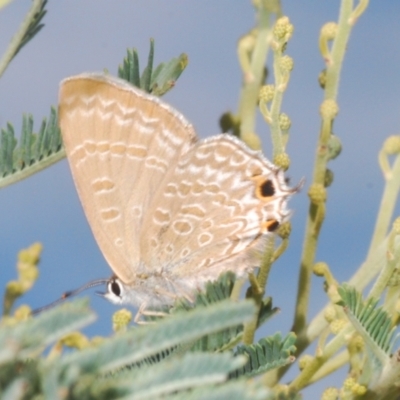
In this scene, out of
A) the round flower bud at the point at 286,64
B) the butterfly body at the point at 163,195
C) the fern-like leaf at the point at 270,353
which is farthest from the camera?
the butterfly body at the point at 163,195

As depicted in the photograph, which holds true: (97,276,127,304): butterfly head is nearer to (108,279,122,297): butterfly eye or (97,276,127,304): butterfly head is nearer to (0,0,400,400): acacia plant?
(108,279,122,297): butterfly eye

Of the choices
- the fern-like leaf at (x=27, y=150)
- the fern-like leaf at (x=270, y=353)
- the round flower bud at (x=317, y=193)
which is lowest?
the fern-like leaf at (x=270, y=353)

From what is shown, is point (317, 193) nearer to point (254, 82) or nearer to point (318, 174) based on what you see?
point (318, 174)

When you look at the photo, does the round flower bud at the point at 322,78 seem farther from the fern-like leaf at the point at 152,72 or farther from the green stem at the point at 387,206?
the fern-like leaf at the point at 152,72

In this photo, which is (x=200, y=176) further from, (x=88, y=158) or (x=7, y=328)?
(x=7, y=328)

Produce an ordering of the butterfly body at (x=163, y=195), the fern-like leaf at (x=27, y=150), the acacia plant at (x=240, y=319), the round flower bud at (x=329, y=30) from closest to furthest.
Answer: the acacia plant at (x=240, y=319)
the fern-like leaf at (x=27, y=150)
the butterfly body at (x=163, y=195)
the round flower bud at (x=329, y=30)

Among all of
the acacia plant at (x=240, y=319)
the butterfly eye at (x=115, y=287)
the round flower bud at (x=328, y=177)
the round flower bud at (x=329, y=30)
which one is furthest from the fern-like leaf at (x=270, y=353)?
the round flower bud at (x=329, y=30)

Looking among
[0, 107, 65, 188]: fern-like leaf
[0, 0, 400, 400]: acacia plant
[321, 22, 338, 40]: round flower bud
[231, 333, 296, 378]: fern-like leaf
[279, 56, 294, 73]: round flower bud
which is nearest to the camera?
[0, 0, 400, 400]: acacia plant

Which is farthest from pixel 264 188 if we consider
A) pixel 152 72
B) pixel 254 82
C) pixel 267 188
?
pixel 152 72

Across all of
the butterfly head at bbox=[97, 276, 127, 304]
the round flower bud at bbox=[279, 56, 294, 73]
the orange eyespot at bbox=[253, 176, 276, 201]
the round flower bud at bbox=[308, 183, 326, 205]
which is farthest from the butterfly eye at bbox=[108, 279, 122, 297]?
the round flower bud at bbox=[279, 56, 294, 73]
